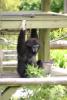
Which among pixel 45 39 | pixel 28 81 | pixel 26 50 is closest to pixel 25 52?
pixel 26 50

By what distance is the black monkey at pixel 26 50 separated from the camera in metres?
5.04

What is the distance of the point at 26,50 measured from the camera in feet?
17.7

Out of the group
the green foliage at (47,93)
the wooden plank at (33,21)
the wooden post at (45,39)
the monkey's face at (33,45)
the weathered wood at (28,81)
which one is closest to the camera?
the weathered wood at (28,81)

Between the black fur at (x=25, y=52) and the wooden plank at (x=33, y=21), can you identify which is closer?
the wooden plank at (x=33, y=21)

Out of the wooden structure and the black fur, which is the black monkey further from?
the wooden structure

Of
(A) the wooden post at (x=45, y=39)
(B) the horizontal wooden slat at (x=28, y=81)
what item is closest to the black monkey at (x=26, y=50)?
(A) the wooden post at (x=45, y=39)

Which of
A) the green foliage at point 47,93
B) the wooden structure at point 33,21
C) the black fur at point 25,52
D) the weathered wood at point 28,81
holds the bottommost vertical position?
the black fur at point 25,52

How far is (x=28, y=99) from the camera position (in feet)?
11.8

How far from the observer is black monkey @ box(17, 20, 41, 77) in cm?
504

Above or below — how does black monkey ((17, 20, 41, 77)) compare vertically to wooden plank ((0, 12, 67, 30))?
below

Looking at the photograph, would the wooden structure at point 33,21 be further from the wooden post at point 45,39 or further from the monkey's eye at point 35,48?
the wooden post at point 45,39

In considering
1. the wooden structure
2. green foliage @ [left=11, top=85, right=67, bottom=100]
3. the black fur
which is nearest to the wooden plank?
the wooden structure

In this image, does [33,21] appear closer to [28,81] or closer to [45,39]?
[28,81]

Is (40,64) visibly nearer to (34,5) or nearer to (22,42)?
(22,42)
